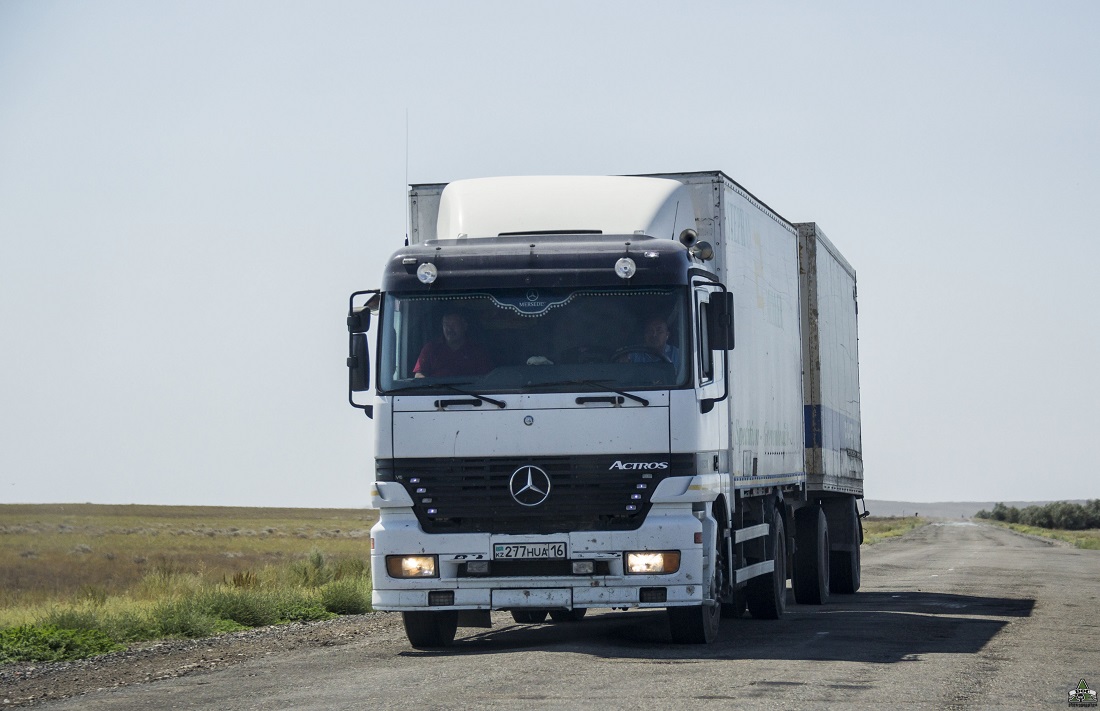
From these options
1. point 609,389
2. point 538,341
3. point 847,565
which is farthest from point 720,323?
point 847,565

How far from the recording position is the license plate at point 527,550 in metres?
11.5

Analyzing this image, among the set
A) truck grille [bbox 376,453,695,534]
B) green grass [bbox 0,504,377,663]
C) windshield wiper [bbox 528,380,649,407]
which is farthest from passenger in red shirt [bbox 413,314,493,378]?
green grass [bbox 0,504,377,663]

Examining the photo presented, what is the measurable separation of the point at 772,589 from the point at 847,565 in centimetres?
592

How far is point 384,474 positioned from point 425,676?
1.81 m

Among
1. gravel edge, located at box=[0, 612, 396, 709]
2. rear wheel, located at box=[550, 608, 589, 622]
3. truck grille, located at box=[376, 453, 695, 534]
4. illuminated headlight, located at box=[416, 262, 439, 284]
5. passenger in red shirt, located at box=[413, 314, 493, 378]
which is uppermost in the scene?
illuminated headlight, located at box=[416, 262, 439, 284]

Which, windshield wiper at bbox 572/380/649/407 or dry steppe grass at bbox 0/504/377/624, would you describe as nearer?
windshield wiper at bbox 572/380/649/407

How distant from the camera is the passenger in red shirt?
1166cm

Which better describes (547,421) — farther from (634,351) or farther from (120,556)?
(120,556)

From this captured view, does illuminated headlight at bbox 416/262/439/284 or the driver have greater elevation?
illuminated headlight at bbox 416/262/439/284

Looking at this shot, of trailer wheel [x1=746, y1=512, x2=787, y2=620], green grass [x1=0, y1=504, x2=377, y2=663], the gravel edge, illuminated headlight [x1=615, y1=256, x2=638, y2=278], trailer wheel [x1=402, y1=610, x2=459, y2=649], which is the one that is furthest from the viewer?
trailer wheel [x1=746, y1=512, x2=787, y2=620]

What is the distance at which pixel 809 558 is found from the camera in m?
19.1

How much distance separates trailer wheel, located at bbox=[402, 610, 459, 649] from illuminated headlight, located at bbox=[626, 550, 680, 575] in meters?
1.96

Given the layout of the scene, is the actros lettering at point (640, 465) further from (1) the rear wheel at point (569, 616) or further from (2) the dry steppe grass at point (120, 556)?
(2) the dry steppe grass at point (120, 556)

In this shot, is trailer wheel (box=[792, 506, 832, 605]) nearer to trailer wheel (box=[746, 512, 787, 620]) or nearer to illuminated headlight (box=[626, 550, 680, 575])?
trailer wheel (box=[746, 512, 787, 620])
